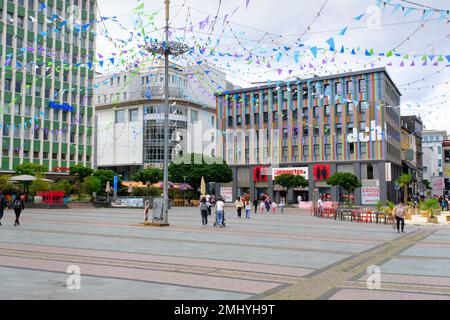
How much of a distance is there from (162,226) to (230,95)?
A: 49.6 metres

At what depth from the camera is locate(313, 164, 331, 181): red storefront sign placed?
61781 millimetres

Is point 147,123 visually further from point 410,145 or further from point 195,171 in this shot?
point 410,145

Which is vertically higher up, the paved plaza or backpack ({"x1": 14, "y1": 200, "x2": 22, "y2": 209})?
backpack ({"x1": 14, "y1": 200, "x2": 22, "y2": 209})

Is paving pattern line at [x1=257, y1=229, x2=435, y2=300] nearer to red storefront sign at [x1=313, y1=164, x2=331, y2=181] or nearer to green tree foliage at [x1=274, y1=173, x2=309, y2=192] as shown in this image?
green tree foliage at [x1=274, y1=173, x2=309, y2=192]

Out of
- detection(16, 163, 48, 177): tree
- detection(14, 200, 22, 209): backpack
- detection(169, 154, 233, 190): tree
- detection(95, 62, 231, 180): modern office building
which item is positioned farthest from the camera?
detection(95, 62, 231, 180): modern office building

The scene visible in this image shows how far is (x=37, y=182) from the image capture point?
149 ft

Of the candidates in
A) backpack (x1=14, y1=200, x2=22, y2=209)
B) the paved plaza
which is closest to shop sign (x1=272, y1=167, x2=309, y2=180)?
backpack (x1=14, y1=200, x2=22, y2=209)

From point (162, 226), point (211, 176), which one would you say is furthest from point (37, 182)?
point (162, 226)

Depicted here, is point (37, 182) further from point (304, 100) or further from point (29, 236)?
point (304, 100)

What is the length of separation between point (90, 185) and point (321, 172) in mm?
30494

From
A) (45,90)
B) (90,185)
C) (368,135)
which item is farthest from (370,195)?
(45,90)

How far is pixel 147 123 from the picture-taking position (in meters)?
80.7

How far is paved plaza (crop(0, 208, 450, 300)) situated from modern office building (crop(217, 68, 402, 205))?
39.8m

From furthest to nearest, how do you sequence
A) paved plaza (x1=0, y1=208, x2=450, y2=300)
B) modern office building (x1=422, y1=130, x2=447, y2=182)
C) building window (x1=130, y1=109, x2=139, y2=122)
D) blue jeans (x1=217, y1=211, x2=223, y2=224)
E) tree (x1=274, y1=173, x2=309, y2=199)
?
modern office building (x1=422, y1=130, x2=447, y2=182), building window (x1=130, y1=109, x2=139, y2=122), tree (x1=274, y1=173, x2=309, y2=199), blue jeans (x1=217, y1=211, x2=223, y2=224), paved plaza (x1=0, y1=208, x2=450, y2=300)
